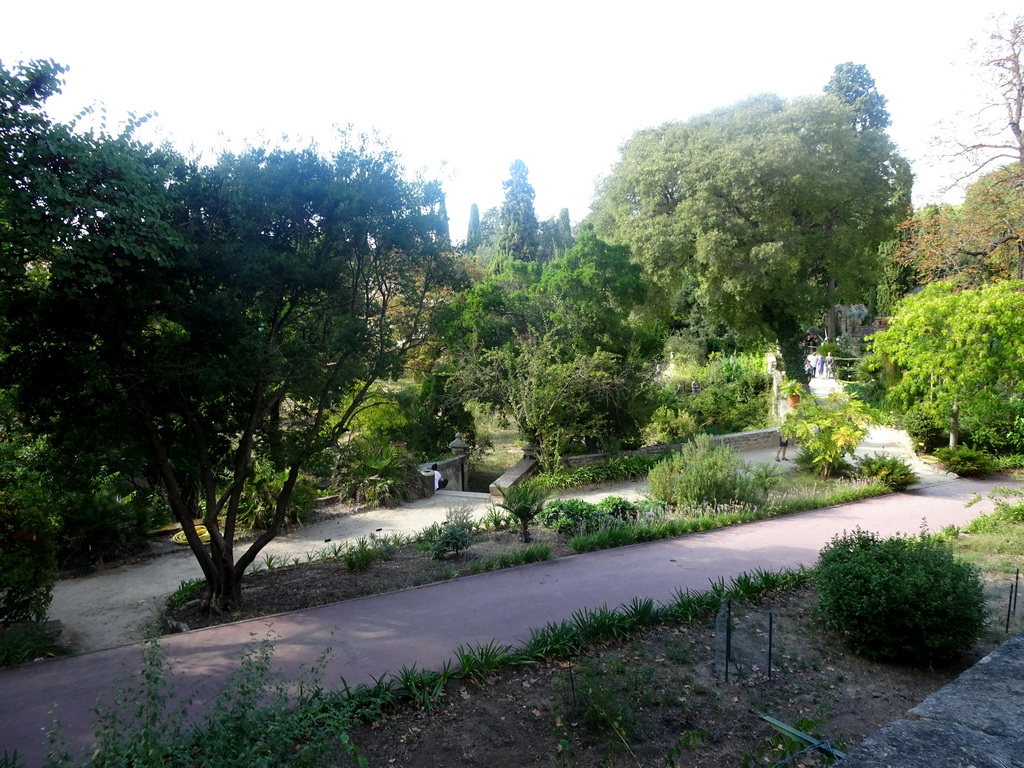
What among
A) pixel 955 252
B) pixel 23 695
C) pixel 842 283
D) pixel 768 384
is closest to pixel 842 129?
→ pixel 842 283

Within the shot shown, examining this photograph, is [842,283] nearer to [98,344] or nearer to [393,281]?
[393,281]

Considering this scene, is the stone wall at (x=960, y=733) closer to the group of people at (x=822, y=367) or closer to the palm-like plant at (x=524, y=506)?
the palm-like plant at (x=524, y=506)

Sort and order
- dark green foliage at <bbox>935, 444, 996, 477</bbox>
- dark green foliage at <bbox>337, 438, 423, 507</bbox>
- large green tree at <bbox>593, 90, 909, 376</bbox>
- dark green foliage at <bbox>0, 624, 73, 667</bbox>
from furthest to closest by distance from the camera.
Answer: large green tree at <bbox>593, 90, 909, 376</bbox>, dark green foliage at <bbox>935, 444, 996, 477</bbox>, dark green foliage at <bbox>337, 438, 423, 507</bbox>, dark green foliage at <bbox>0, 624, 73, 667</bbox>

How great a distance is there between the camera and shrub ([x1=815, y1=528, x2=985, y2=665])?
201 inches

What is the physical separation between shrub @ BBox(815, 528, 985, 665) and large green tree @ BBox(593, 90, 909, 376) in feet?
56.6

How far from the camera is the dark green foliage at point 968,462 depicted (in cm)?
1321

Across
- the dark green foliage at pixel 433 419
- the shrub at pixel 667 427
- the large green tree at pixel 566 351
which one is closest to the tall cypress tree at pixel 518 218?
the large green tree at pixel 566 351

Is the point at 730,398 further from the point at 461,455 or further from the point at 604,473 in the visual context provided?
the point at 461,455

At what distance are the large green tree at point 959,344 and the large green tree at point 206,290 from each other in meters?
11.5

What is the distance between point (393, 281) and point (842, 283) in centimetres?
2078

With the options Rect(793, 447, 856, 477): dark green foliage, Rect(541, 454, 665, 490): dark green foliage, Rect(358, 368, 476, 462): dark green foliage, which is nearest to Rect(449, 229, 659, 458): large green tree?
Rect(541, 454, 665, 490): dark green foliage

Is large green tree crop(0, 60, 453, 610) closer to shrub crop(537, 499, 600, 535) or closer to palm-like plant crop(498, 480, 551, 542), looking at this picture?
palm-like plant crop(498, 480, 551, 542)

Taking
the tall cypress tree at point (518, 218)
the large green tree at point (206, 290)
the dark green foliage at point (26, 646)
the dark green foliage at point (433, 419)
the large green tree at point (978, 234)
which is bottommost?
the dark green foliage at point (26, 646)

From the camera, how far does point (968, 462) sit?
13.3 meters
